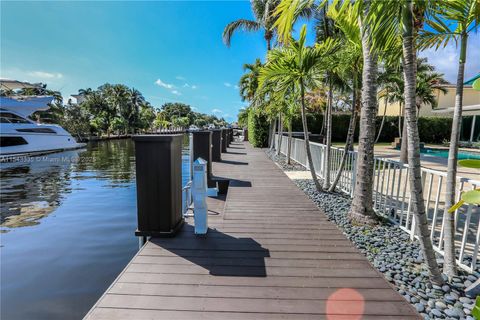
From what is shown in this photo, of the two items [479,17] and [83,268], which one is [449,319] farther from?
[83,268]

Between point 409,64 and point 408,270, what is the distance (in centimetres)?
205

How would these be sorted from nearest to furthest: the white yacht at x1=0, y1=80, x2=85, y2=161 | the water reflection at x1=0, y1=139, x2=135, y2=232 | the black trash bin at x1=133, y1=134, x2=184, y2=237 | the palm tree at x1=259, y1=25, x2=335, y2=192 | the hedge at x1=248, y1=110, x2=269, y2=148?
the black trash bin at x1=133, y1=134, x2=184, y2=237 < the palm tree at x1=259, y1=25, x2=335, y2=192 < the water reflection at x1=0, y1=139, x2=135, y2=232 < the hedge at x1=248, y1=110, x2=269, y2=148 < the white yacht at x1=0, y1=80, x2=85, y2=161

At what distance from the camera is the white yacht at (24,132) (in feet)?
61.1

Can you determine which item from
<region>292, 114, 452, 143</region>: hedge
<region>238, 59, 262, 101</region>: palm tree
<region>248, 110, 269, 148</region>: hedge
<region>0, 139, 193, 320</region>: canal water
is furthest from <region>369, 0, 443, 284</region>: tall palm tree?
<region>292, 114, 452, 143</region>: hedge

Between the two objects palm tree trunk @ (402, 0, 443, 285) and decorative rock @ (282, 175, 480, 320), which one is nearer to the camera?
decorative rock @ (282, 175, 480, 320)

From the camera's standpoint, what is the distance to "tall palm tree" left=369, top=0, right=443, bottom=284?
2.11 m

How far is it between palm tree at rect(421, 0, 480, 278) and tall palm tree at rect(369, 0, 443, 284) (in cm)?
31

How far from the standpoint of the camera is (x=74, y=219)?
6656 millimetres

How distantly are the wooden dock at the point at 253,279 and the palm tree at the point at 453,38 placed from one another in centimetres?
81

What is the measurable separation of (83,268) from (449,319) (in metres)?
4.87

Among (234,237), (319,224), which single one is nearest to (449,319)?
(319,224)

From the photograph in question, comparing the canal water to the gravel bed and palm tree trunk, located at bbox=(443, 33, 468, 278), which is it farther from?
palm tree trunk, located at bbox=(443, 33, 468, 278)

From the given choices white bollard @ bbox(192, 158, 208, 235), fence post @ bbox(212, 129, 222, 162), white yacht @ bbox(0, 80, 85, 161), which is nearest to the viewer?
white bollard @ bbox(192, 158, 208, 235)

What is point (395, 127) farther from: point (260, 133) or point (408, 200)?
point (408, 200)
